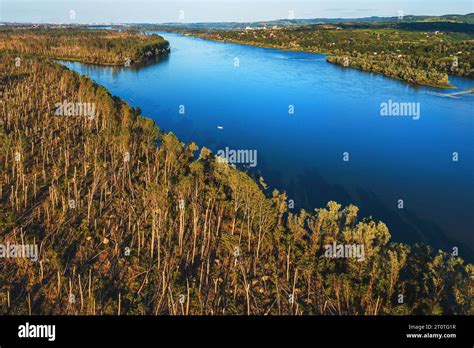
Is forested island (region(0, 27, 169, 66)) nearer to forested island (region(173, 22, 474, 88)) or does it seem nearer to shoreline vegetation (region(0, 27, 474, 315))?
forested island (region(173, 22, 474, 88))

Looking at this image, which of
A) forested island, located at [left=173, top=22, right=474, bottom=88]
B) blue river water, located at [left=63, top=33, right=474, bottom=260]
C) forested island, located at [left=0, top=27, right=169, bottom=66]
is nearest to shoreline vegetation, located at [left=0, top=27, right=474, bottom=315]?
blue river water, located at [left=63, top=33, right=474, bottom=260]

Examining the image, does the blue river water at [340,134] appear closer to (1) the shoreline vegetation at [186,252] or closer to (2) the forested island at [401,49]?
(2) the forested island at [401,49]

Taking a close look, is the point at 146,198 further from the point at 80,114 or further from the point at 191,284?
the point at 80,114

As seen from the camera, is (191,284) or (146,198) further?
(146,198)

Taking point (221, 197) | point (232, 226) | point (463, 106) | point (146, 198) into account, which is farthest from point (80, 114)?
point (463, 106)

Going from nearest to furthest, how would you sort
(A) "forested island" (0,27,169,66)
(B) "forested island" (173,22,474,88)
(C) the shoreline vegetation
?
(C) the shoreline vegetation
(B) "forested island" (173,22,474,88)
(A) "forested island" (0,27,169,66)

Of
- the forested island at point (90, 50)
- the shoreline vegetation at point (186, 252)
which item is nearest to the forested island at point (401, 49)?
the forested island at point (90, 50)
